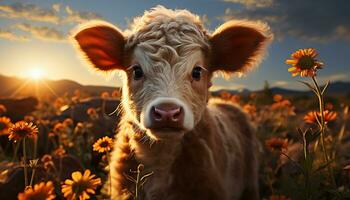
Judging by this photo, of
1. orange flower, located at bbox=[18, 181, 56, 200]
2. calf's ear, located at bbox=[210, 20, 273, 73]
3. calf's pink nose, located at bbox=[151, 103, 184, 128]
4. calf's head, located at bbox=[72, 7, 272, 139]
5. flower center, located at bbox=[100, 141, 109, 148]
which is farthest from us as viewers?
calf's ear, located at bbox=[210, 20, 273, 73]

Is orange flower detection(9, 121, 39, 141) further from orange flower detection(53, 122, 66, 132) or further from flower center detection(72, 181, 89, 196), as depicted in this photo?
orange flower detection(53, 122, 66, 132)

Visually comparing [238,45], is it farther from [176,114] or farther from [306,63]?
[176,114]

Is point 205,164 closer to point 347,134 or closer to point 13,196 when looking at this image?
point 13,196

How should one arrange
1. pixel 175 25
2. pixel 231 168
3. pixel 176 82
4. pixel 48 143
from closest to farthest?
pixel 176 82, pixel 175 25, pixel 231 168, pixel 48 143

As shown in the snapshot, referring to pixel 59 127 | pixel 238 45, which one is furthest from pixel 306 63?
pixel 59 127

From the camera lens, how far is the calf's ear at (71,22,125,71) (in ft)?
18.5

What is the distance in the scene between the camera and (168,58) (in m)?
4.93

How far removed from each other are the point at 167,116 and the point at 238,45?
2143 millimetres

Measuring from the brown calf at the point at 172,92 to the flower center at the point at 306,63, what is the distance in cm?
117

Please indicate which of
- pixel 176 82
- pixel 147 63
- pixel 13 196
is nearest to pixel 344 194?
pixel 176 82

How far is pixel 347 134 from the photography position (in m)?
9.66

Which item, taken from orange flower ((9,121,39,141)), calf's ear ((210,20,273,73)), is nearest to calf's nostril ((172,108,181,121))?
orange flower ((9,121,39,141))

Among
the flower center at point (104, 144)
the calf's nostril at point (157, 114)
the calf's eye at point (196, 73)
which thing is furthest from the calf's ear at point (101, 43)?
the calf's nostril at point (157, 114)

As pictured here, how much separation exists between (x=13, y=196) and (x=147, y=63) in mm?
2339
